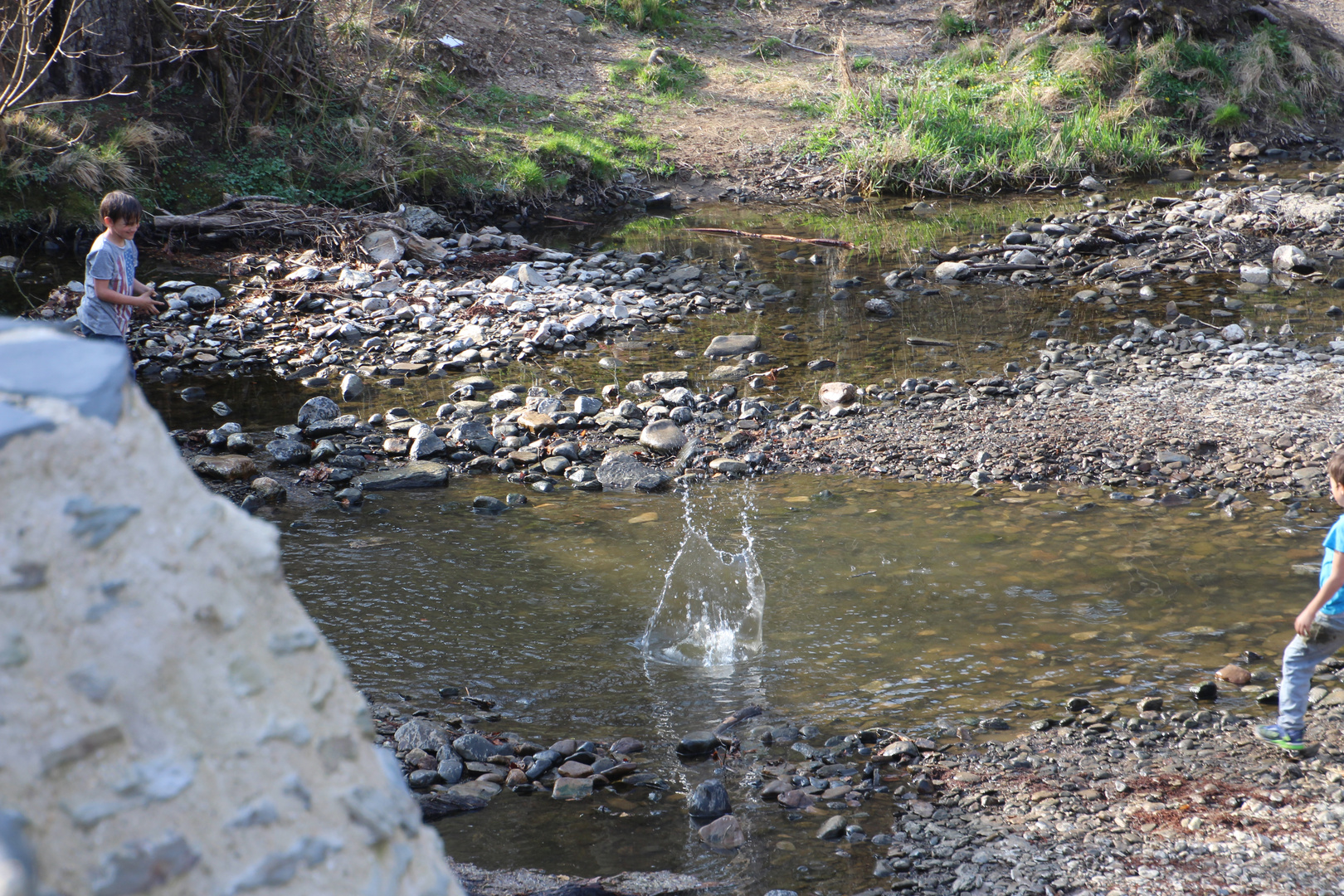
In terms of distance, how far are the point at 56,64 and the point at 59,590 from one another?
12.7 metres

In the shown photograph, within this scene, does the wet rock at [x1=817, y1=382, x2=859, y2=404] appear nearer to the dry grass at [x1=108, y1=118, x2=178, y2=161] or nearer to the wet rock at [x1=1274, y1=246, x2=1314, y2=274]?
the wet rock at [x1=1274, y1=246, x2=1314, y2=274]

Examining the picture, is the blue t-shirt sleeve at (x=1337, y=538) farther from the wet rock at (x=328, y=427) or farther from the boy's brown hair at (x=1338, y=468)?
the wet rock at (x=328, y=427)

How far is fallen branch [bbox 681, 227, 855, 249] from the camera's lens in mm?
12219

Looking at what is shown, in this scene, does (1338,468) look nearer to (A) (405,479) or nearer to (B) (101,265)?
(A) (405,479)

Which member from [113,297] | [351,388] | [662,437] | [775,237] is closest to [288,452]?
[351,388]

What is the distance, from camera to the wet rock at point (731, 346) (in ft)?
28.1

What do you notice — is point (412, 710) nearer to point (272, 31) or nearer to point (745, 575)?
point (745, 575)

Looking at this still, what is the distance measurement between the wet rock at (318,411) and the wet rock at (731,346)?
10.1 feet

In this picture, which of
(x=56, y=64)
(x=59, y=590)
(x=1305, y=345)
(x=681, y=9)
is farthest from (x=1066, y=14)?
(x=59, y=590)

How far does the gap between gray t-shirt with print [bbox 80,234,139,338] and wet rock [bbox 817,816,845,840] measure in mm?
4782

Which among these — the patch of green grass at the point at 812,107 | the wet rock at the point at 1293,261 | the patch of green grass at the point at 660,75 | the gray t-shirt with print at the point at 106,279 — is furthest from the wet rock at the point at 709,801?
the patch of green grass at the point at 660,75

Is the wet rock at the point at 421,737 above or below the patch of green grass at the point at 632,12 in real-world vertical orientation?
below

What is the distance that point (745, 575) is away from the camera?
5070mm

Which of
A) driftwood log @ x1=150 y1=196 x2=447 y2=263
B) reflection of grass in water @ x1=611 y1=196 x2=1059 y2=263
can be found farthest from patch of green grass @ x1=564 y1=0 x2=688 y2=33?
driftwood log @ x1=150 y1=196 x2=447 y2=263
